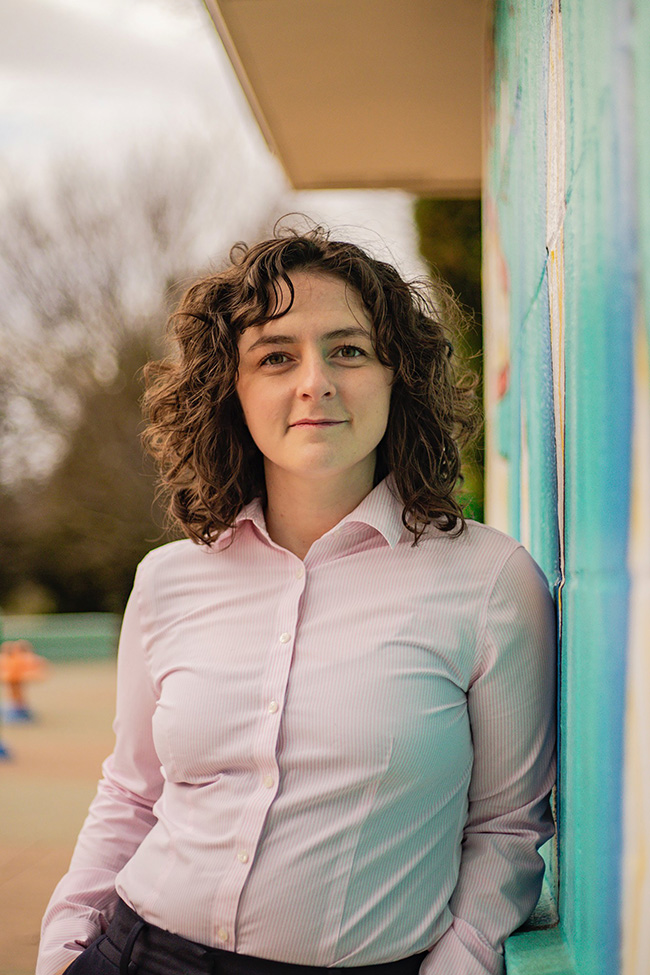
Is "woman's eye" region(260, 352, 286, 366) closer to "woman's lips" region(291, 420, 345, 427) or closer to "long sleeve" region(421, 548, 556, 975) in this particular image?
"woman's lips" region(291, 420, 345, 427)

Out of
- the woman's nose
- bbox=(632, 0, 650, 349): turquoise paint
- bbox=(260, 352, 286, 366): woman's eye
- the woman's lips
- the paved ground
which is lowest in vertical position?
the paved ground

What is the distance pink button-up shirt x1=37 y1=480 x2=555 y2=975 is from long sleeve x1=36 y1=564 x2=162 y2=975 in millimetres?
49

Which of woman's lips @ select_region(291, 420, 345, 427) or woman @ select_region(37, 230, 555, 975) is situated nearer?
woman @ select_region(37, 230, 555, 975)

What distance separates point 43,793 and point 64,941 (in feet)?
14.1

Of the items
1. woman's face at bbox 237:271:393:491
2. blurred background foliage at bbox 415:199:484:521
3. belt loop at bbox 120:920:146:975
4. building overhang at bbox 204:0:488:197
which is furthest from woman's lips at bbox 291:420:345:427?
blurred background foliage at bbox 415:199:484:521

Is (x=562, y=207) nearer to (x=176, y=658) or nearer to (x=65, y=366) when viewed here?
(x=176, y=658)

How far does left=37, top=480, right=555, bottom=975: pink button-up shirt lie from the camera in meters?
1.53

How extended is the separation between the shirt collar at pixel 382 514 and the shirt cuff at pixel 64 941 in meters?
→ 0.87

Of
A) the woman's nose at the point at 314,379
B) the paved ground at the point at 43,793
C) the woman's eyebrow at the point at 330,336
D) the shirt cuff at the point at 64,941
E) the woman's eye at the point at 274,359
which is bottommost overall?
the paved ground at the point at 43,793

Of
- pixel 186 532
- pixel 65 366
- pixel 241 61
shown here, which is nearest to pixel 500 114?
pixel 241 61

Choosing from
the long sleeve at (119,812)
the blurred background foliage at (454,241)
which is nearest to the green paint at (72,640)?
the blurred background foliage at (454,241)

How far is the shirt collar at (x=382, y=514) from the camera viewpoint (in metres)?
1.78

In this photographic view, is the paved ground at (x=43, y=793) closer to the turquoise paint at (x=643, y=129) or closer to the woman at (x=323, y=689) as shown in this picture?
the woman at (x=323, y=689)

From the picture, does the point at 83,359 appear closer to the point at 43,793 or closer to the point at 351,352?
the point at 43,793
